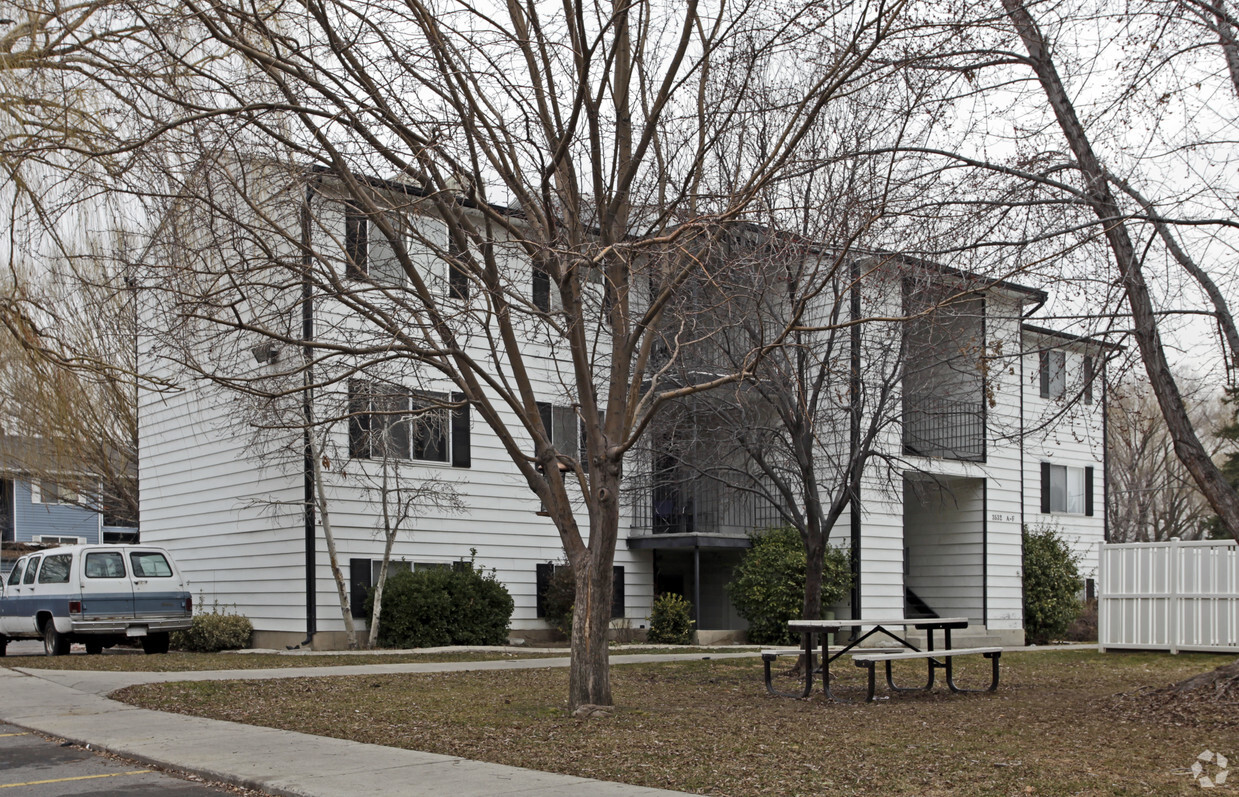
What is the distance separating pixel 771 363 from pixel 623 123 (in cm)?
413

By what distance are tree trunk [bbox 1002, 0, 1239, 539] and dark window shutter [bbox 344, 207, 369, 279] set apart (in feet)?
21.5

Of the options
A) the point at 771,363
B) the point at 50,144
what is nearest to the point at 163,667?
the point at 50,144

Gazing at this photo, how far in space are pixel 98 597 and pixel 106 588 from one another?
188 millimetres

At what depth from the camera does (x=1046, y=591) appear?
26.8 meters

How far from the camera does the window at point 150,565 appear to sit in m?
20.0

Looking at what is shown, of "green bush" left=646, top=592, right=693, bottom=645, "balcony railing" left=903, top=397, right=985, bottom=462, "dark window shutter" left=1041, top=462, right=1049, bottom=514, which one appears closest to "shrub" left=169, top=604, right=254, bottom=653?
"green bush" left=646, top=592, right=693, bottom=645

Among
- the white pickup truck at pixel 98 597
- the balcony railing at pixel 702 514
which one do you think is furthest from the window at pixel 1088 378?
the white pickup truck at pixel 98 597

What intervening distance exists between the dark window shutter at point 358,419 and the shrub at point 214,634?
390 centimetres

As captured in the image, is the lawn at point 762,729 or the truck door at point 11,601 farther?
the truck door at point 11,601

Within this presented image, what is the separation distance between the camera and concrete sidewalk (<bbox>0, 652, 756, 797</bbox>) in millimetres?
7688

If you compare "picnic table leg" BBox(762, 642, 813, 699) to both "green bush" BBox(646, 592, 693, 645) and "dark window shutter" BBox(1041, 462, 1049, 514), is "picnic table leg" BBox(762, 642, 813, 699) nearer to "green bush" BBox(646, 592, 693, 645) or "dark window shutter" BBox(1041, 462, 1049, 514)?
"green bush" BBox(646, 592, 693, 645)

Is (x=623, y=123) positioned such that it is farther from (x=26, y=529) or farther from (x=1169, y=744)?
A: (x=26, y=529)

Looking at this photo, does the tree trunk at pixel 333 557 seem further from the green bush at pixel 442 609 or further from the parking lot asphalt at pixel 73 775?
the parking lot asphalt at pixel 73 775

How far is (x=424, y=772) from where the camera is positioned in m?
8.26
